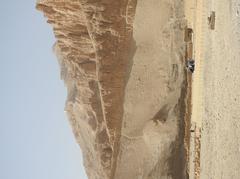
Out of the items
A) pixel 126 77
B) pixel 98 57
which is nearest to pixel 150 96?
pixel 126 77

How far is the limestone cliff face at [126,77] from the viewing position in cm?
384

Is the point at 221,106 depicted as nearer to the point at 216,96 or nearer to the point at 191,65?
the point at 216,96

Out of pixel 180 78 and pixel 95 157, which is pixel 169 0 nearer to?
pixel 180 78

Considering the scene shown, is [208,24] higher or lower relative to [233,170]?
higher

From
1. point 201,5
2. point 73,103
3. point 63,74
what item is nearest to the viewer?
point 201,5

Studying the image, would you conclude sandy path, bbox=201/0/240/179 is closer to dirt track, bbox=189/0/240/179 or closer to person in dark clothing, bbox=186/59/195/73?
dirt track, bbox=189/0/240/179

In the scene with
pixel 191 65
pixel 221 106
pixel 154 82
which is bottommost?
pixel 221 106

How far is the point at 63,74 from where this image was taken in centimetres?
460

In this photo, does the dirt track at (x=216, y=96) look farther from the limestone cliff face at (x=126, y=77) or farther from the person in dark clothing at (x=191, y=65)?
the limestone cliff face at (x=126, y=77)

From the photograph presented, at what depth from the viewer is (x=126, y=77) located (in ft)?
12.8

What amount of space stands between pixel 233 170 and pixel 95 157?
1.15m

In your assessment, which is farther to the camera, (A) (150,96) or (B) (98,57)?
(A) (150,96)

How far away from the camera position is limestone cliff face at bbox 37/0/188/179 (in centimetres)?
384

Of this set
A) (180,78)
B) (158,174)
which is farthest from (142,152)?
(180,78)
